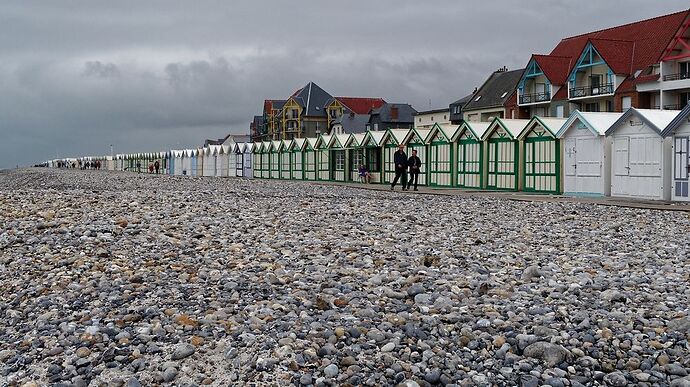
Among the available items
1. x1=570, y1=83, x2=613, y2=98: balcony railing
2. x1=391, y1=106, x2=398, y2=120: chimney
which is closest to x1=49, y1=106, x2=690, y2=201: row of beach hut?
x1=570, y1=83, x2=613, y2=98: balcony railing

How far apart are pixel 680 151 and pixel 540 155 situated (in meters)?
7.25

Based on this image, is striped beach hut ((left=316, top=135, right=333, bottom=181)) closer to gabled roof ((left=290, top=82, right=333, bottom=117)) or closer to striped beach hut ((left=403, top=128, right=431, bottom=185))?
striped beach hut ((left=403, top=128, right=431, bottom=185))

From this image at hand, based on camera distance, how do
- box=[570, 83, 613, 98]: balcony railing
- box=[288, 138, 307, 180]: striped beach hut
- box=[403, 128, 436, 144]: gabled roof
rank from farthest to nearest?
box=[570, 83, 613, 98]: balcony railing → box=[288, 138, 307, 180]: striped beach hut → box=[403, 128, 436, 144]: gabled roof

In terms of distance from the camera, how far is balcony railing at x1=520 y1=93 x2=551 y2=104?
59116mm

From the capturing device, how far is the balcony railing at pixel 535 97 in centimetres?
5912

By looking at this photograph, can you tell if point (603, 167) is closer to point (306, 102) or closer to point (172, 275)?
point (172, 275)

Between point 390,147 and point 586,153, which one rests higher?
point 390,147

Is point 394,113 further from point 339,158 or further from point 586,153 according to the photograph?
point 586,153

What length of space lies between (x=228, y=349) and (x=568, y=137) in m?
22.4

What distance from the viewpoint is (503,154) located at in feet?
99.5

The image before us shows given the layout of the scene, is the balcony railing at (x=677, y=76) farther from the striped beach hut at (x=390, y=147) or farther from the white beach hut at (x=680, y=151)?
the white beach hut at (x=680, y=151)

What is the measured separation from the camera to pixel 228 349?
234 inches

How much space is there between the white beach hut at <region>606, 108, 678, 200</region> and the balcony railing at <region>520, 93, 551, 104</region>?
36.5m

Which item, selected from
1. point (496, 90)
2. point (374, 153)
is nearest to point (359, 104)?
point (496, 90)
